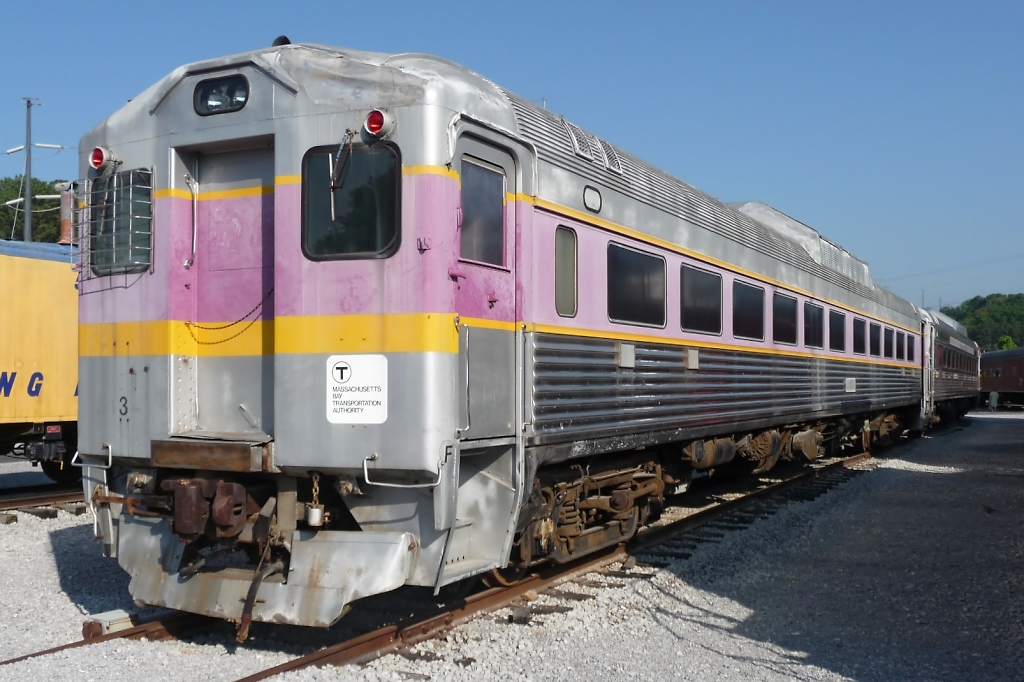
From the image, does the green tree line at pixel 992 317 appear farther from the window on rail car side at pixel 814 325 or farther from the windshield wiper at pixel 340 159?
the windshield wiper at pixel 340 159

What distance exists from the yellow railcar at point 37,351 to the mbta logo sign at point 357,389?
840cm

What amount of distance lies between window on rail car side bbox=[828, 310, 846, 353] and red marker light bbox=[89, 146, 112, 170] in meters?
11.0

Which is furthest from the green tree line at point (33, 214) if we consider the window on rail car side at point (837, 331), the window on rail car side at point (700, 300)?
the window on rail car side at point (700, 300)

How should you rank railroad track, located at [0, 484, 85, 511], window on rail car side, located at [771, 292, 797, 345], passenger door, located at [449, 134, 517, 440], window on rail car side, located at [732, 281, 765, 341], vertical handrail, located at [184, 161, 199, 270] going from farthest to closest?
window on rail car side, located at [771, 292, 797, 345]
railroad track, located at [0, 484, 85, 511]
window on rail car side, located at [732, 281, 765, 341]
vertical handrail, located at [184, 161, 199, 270]
passenger door, located at [449, 134, 517, 440]

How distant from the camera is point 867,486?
14.2 metres

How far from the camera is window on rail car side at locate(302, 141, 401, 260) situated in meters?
5.54

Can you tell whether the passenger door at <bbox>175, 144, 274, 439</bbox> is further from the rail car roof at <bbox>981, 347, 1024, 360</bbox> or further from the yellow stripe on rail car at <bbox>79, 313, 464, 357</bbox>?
the rail car roof at <bbox>981, 347, 1024, 360</bbox>

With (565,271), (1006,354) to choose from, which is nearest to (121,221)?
(565,271)

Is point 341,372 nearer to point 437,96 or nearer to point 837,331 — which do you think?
point 437,96

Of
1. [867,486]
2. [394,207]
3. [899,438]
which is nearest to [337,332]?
[394,207]

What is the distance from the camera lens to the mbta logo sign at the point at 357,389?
213 inches

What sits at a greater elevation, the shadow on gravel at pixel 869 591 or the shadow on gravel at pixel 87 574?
the shadow on gravel at pixel 87 574

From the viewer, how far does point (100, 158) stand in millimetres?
6359

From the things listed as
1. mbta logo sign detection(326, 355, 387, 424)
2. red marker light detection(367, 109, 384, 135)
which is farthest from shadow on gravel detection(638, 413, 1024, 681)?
red marker light detection(367, 109, 384, 135)
